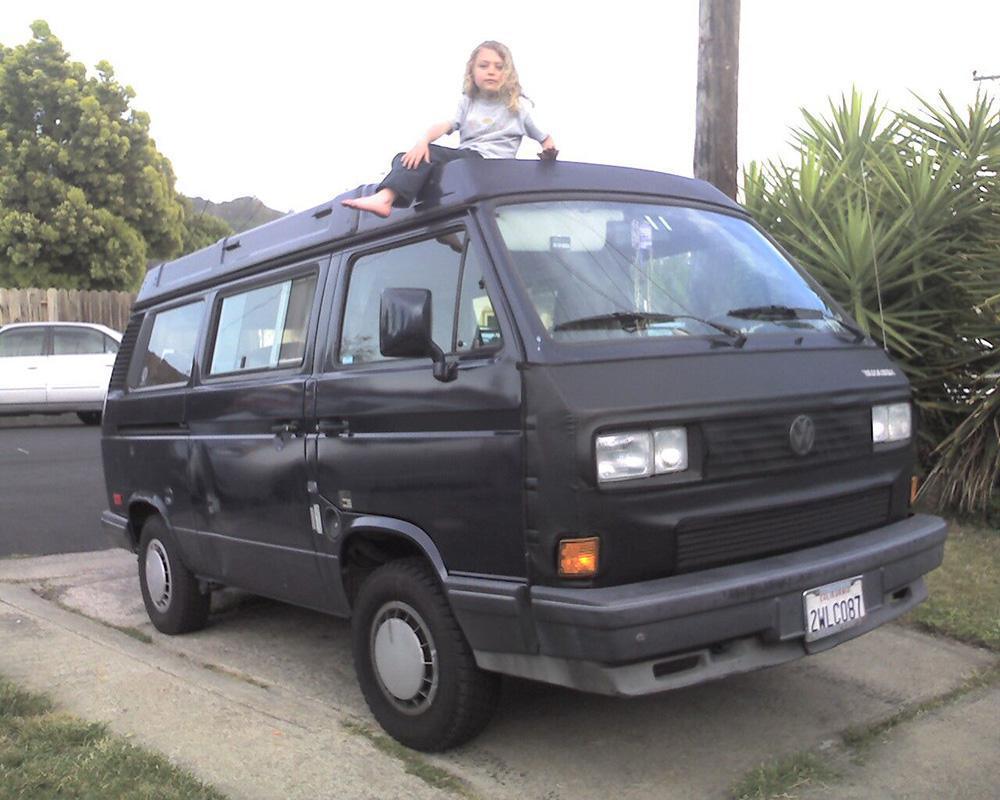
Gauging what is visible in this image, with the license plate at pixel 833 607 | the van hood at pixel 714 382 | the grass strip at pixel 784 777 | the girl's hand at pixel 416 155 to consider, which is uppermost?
the girl's hand at pixel 416 155

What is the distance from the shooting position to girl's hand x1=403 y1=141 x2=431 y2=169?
3994 millimetres

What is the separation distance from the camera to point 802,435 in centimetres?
363

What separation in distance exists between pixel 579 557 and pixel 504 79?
2279 mm

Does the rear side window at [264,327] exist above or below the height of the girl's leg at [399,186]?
below

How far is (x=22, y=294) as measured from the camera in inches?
778

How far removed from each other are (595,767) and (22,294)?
1881cm

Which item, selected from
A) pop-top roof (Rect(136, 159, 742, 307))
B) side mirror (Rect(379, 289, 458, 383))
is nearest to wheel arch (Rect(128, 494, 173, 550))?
pop-top roof (Rect(136, 159, 742, 307))

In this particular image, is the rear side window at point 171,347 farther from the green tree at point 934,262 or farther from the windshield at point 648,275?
the green tree at point 934,262

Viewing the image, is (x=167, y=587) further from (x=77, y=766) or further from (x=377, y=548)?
(x=77, y=766)

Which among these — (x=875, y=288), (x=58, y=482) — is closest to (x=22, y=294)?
(x=58, y=482)

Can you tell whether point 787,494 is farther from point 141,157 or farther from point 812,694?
point 141,157

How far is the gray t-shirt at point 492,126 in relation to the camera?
4.52 metres

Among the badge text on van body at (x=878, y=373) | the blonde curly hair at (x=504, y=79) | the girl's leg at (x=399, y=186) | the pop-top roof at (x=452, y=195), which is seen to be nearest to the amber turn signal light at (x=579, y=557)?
the pop-top roof at (x=452, y=195)

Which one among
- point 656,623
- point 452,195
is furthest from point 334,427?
point 656,623
